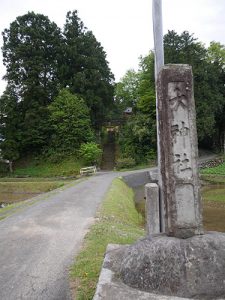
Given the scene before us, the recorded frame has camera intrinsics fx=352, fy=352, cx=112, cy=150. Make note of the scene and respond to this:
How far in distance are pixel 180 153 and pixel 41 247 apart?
16.4 ft

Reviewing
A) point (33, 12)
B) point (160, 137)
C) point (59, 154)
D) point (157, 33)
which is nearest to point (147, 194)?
point (160, 137)

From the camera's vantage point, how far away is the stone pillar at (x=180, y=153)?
4934mm

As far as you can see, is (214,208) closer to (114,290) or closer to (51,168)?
(114,290)

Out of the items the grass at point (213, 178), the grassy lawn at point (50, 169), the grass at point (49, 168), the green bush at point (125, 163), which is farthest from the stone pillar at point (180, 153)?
the green bush at point (125, 163)

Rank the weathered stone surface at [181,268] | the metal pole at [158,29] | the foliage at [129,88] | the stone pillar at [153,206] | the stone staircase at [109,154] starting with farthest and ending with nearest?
the foliage at [129,88], the stone staircase at [109,154], the stone pillar at [153,206], the metal pole at [158,29], the weathered stone surface at [181,268]

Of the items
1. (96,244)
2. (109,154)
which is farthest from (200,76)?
(96,244)

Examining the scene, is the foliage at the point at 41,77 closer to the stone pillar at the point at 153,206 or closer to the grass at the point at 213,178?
the grass at the point at 213,178

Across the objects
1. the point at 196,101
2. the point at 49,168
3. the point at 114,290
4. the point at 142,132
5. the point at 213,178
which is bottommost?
the point at 114,290

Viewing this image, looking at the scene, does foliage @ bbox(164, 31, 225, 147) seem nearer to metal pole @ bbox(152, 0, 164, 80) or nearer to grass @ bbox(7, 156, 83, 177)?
grass @ bbox(7, 156, 83, 177)

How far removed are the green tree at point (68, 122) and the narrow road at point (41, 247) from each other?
20960 mm

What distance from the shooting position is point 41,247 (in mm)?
8492

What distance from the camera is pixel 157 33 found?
6348 mm

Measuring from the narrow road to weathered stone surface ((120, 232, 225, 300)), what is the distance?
5.47ft

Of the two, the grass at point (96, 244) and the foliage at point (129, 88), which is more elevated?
the foliage at point (129, 88)
